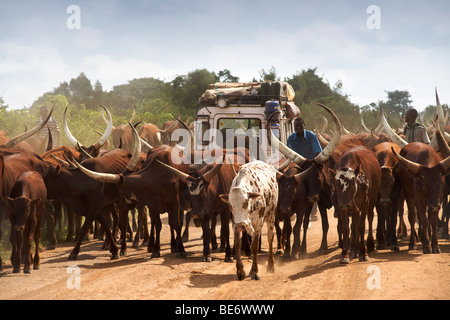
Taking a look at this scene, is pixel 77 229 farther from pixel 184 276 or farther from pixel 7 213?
pixel 184 276

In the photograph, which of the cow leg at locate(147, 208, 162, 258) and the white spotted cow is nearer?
the white spotted cow

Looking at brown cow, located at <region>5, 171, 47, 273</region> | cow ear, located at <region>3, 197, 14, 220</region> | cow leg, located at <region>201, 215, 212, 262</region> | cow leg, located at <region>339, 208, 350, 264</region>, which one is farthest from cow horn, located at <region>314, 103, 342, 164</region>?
cow ear, located at <region>3, 197, 14, 220</region>

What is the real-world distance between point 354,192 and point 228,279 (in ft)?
8.06

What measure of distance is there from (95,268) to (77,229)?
3691 millimetres

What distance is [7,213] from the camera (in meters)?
9.06

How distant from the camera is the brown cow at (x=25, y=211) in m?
8.98

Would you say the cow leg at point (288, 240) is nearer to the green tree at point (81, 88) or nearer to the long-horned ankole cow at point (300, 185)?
the long-horned ankole cow at point (300, 185)

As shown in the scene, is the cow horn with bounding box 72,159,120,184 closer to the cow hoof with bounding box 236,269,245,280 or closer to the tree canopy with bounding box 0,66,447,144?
the cow hoof with bounding box 236,269,245,280

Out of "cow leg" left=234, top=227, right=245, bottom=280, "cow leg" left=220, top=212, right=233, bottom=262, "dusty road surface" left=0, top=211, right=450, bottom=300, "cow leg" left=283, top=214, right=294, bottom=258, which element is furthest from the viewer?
"cow leg" left=283, top=214, right=294, bottom=258

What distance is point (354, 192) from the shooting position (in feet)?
30.0

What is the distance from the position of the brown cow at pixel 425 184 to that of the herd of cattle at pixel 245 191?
0.02 meters

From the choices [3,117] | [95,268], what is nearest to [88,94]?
[3,117]

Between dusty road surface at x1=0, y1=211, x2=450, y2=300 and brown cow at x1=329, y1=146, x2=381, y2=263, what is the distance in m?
0.38

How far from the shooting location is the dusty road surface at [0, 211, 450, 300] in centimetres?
729
